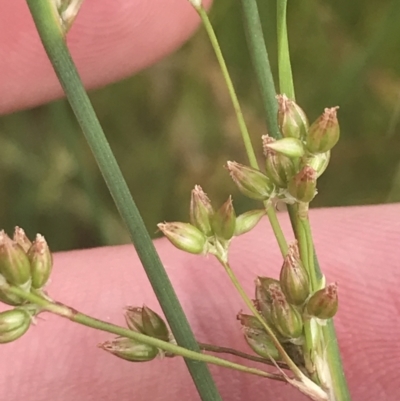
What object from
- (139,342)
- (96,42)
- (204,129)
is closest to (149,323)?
(139,342)

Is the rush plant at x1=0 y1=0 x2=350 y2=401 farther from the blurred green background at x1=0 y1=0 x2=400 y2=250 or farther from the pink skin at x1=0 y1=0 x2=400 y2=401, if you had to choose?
the blurred green background at x1=0 y1=0 x2=400 y2=250

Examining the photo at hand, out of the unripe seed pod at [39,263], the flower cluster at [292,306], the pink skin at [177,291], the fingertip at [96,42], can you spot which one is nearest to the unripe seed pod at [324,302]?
the flower cluster at [292,306]

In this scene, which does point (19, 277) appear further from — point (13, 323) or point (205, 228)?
point (205, 228)

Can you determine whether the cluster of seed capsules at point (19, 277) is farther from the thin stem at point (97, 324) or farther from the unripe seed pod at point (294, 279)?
the unripe seed pod at point (294, 279)

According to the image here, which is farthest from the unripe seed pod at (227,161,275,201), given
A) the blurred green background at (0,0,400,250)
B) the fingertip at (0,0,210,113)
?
the blurred green background at (0,0,400,250)

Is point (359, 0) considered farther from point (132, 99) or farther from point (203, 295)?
point (203, 295)

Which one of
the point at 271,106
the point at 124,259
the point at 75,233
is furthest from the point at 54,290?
the point at 271,106
